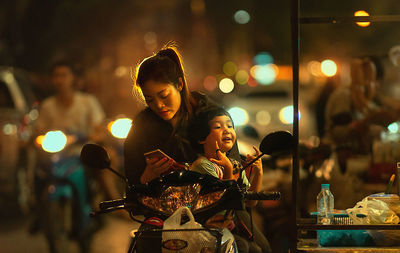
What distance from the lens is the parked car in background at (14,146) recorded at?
40.5ft

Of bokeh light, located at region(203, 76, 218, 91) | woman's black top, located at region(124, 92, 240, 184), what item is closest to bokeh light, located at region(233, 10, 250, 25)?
bokeh light, located at region(203, 76, 218, 91)

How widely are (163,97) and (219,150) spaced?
44cm

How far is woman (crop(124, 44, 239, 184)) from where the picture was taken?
14.1ft

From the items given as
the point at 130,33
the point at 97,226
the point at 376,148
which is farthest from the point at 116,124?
the point at 130,33

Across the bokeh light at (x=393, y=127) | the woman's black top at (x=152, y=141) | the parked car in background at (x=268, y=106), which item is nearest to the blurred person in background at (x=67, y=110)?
the bokeh light at (x=393, y=127)

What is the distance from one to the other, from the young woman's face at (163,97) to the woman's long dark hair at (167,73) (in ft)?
0.09

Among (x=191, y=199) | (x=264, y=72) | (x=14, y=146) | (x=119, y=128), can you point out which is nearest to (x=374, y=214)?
(x=191, y=199)

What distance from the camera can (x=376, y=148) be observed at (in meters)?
7.43

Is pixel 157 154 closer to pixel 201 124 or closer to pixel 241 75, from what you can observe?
pixel 201 124

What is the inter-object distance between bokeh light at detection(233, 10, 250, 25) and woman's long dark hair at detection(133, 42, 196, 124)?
39.2m

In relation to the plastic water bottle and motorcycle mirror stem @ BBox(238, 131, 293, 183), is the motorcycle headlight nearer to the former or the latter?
motorcycle mirror stem @ BBox(238, 131, 293, 183)

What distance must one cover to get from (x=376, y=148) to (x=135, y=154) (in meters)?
3.52

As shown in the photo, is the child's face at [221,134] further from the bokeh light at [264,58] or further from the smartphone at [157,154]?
the bokeh light at [264,58]

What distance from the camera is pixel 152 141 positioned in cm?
448
